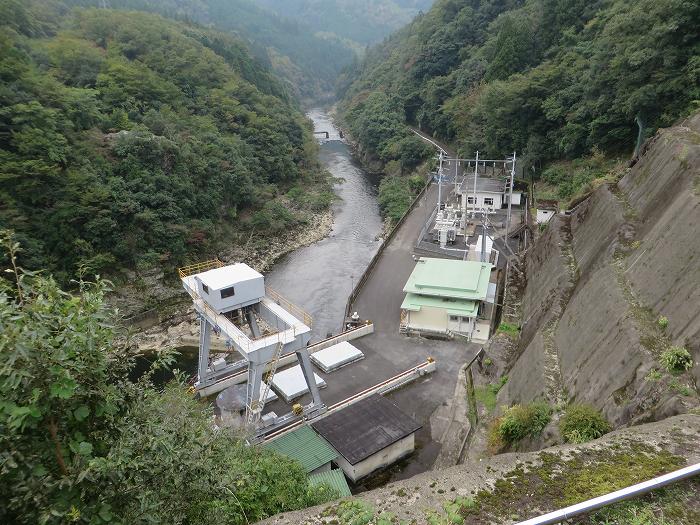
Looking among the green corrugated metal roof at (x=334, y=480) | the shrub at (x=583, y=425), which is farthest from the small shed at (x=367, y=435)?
the shrub at (x=583, y=425)

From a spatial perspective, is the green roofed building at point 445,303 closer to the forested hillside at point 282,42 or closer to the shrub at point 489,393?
the shrub at point 489,393

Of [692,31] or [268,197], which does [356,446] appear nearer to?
[692,31]

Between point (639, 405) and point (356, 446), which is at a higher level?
point (639, 405)

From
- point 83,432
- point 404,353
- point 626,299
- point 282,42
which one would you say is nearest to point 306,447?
point 404,353

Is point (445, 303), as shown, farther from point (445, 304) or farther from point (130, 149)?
point (130, 149)

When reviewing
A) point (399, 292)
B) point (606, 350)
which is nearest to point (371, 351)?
point (399, 292)

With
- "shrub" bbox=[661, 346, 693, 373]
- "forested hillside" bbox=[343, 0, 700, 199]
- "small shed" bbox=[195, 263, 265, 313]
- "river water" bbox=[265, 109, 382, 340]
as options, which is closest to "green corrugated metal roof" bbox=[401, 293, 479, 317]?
"river water" bbox=[265, 109, 382, 340]

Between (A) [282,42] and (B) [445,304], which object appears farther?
(A) [282,42]
